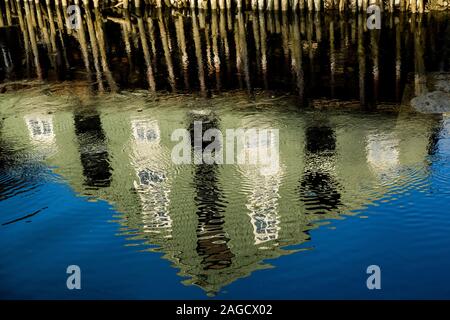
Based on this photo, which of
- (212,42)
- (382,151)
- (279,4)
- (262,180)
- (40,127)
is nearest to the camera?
(262,180)

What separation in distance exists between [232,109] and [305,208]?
6.04 metres

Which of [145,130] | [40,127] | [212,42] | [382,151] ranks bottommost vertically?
[382,151]

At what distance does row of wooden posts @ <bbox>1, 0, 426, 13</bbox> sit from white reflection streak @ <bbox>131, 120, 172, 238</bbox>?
565 inches

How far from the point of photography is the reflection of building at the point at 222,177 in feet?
32.3

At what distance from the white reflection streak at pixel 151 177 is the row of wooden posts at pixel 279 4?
47.1 ft

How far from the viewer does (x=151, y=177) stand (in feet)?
40.7

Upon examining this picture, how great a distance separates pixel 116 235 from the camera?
404 inches

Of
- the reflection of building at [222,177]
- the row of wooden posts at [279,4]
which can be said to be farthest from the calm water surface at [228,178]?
the row of wooden posts at [279,4]

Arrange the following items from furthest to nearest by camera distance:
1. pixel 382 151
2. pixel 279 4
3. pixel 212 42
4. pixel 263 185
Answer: pixel 279 4, pixel 212 42, pixel 382 151, pixel 263 185

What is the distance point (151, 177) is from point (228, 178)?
1.58 m

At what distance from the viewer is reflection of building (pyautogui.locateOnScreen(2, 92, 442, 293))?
9.85m

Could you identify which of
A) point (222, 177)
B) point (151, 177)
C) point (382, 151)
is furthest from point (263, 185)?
point (382, 151)

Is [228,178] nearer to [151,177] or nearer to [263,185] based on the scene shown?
[263,185]

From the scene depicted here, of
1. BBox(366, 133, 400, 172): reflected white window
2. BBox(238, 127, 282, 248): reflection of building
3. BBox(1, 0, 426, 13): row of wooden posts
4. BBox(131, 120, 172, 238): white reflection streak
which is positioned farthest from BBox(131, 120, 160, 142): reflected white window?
BBox(1, 0, 426, 13): row of wooden posts
